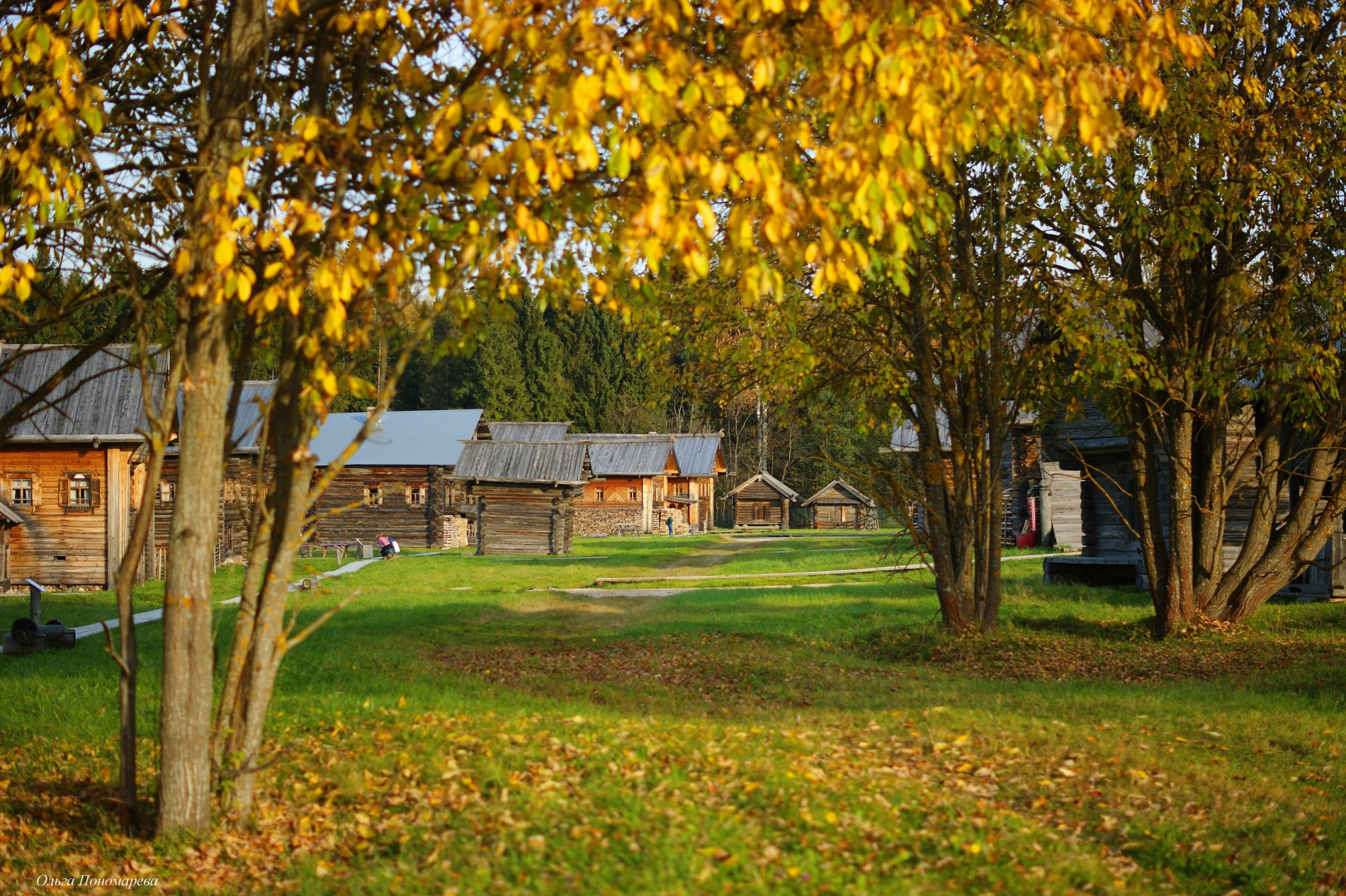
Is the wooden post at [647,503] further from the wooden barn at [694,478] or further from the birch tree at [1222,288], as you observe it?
the birch tree at [1222,288]

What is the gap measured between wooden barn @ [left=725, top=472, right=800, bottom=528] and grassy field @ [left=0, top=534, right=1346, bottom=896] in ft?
161

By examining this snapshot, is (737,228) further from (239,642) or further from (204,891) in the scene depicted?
(204,891)

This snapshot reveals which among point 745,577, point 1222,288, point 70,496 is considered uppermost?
point 1222,288

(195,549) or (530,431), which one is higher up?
(530,431)

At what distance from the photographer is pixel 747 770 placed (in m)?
5.89

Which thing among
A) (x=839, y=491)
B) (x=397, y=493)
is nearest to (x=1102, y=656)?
(x=397, y=493)

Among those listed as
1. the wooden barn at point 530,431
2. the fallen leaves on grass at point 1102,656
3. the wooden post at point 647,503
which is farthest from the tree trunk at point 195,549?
the wooden post at point 647,503

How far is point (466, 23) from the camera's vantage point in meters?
5.47

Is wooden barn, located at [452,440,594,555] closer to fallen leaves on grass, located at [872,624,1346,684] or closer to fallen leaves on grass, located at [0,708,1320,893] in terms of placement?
fallen leaves on grass, located at [872,624,1346,684]

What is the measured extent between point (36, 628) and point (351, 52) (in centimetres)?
1029

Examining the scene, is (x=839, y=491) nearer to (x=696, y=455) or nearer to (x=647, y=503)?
(x=696, y=455)

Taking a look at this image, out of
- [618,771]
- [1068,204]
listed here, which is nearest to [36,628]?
[618,771]

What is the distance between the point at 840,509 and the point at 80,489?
4606cm

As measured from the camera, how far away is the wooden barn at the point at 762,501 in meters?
61.8
